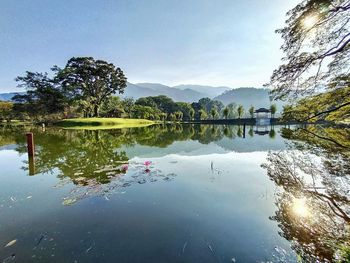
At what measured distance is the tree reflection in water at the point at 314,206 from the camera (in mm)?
3258

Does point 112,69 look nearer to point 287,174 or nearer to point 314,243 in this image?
point 287,174

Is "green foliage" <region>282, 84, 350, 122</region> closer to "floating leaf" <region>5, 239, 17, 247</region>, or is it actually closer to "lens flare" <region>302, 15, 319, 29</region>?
"lens flare" <region>302, 15, 319, 29</region>

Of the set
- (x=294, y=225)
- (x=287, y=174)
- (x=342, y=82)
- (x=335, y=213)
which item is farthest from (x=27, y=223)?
(x=342, y=82)

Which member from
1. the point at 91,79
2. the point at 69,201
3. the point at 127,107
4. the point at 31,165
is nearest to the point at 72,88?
the point at 91,79

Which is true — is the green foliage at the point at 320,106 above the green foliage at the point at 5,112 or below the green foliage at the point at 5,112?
below

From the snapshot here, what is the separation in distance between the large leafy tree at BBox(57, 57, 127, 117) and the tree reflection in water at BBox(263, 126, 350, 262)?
145ft

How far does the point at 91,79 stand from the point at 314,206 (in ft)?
160

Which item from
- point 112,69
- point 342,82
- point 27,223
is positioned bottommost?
point 27,223

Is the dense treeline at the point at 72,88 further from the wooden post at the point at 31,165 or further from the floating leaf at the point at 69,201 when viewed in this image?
the floating leaf at the point at 69,201

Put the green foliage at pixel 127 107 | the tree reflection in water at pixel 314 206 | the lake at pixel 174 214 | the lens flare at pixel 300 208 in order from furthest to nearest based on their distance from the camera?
the green foliage at pixel 127 107 → the lens flare at pixel 300 208 → the tree reflection in water at pixel 314 206 → the lake at pixel 174 214

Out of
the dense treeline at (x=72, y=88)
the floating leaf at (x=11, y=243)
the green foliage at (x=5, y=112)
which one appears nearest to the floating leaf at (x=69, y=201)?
the floating leaf at (x=11, y=243)

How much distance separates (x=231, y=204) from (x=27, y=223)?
440cm

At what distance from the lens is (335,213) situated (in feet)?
14.3

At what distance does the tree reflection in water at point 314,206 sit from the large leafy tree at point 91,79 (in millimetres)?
44310
